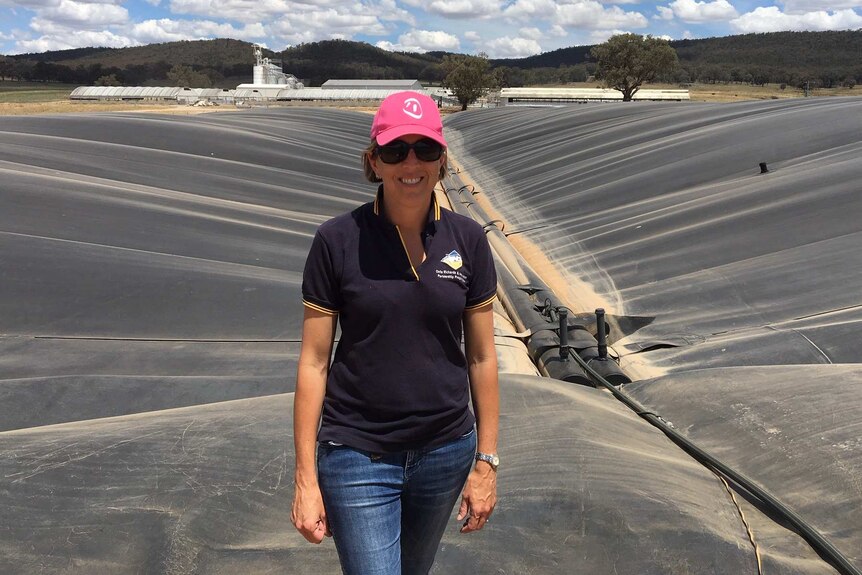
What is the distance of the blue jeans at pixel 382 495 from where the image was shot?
55.1 inches

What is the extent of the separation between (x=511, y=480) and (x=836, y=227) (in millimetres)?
4228

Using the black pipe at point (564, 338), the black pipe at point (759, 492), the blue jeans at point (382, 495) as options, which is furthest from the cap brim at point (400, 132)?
the black pipe at point (564, 338)

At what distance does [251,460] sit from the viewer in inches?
87.2

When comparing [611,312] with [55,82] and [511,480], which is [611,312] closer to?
[511,480]

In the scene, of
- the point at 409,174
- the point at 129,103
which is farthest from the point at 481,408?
the point at 129,103

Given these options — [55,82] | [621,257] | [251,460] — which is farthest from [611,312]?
[55,82]

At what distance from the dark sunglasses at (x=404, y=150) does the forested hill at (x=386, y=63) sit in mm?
57713

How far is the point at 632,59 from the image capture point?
141ft

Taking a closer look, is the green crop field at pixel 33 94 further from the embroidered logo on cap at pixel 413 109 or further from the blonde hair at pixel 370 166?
the embroidered logo on cap at pixel 413 109

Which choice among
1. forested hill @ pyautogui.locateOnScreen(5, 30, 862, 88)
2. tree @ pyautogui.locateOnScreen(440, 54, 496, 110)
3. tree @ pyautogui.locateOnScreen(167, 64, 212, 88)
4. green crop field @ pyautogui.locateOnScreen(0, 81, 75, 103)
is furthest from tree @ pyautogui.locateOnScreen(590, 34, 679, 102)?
tree @ pyautogui.locateOnScreen(167, 64, 212, 88)

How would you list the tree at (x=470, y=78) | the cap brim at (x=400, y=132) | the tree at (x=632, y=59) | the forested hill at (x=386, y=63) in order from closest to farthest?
the cap brim at (x=400, y=132)
the tree at (x=632, y=59)
the tree at (x=470, y=78)
the forested hill at (x=386, y=63)

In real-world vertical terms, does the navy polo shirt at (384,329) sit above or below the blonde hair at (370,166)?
below

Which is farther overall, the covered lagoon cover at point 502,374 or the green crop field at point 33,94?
the green crop field at point 33,94

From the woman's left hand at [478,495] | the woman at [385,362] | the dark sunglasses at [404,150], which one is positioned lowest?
the woman's left hand at [478,495]
